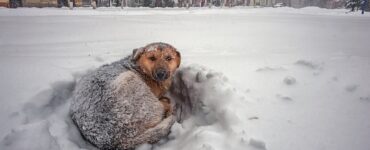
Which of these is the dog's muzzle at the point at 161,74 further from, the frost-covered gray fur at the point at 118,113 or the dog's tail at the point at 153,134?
the dog's tail at the point at 153,134

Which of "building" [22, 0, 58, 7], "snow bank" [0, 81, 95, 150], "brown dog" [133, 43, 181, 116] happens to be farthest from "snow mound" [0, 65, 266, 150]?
"building" [22, 0, 58, 7]

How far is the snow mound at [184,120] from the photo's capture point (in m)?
2.92

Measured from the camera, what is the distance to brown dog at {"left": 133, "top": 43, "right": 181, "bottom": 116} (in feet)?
11.7

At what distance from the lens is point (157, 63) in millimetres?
3602

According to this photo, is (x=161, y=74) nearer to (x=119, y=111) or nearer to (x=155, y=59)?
(x=155, y=59)

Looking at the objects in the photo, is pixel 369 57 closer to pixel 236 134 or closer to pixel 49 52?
pixel 236 134

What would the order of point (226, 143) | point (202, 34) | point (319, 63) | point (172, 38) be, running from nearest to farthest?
point (226, 143) < point (319, 63) < point (172, 38) < point (202, 34)

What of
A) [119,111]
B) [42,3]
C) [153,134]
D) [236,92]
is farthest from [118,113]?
[42,3]

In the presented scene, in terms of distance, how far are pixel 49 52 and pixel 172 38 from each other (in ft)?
7.63

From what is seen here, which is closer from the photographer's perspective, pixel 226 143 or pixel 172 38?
pixel 226 143

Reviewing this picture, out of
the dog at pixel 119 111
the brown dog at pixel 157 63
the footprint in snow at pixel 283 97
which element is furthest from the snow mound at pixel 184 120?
the footprint in snow at pixel 283 97

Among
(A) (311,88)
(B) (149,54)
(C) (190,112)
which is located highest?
(B) (149,54)

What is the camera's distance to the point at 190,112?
12.8 feet

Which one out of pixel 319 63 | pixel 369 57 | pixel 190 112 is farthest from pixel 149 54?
pixel 369 57
